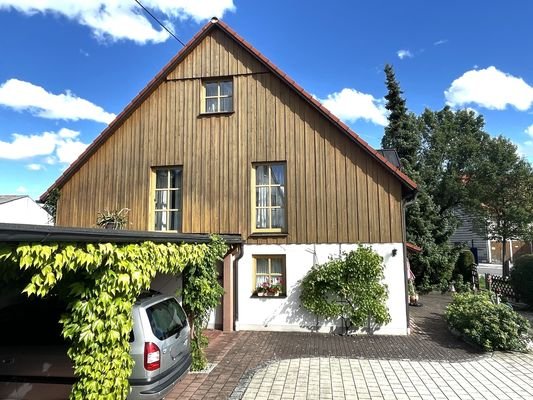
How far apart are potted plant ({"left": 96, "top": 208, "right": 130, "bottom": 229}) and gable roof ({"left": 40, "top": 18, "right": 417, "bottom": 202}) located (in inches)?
81.5

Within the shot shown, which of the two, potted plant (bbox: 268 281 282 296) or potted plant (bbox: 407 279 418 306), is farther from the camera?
potted plant (bbox: 407 279 418 306)

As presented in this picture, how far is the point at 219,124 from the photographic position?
38.5ft

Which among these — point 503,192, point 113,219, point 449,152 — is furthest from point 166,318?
point 449,152

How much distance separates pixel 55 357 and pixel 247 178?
23.6 ft

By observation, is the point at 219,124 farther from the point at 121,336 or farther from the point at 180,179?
the point at 121,336

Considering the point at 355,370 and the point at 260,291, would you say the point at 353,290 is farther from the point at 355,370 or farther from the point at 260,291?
the point at 355,370

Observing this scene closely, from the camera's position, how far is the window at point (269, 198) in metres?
11.2

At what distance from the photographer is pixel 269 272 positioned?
430 inches

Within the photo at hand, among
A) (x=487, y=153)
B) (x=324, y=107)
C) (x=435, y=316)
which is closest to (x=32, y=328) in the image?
(x=324, y=107)

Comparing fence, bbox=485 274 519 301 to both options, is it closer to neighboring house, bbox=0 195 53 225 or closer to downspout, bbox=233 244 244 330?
downspout, bbox=233 244 244 330

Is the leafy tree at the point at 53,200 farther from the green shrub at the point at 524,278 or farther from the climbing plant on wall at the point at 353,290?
the green shrub at the point at 524,278

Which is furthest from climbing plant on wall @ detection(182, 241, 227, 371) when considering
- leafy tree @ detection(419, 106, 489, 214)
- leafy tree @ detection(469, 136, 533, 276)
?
leafy tree @ detection(469, 136, 533, 276)

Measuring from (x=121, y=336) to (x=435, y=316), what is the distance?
1124cm

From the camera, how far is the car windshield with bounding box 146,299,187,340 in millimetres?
5352
